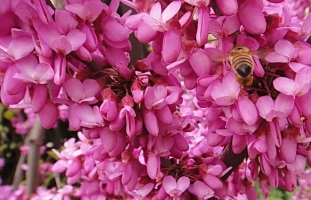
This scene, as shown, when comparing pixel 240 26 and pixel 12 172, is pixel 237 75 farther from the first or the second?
pixel 12 172

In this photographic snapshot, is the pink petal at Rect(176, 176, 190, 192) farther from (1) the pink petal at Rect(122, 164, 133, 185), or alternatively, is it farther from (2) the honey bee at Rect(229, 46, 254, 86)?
(2) the honey bee at Rect(229, 46, 254, 86)

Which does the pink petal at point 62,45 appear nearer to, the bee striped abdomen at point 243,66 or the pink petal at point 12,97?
the pink petal at point 12,97

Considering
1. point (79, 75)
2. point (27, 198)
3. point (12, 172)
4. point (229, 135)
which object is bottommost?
point (12, 172)

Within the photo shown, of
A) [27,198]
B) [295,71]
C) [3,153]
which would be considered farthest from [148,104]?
[3,153]

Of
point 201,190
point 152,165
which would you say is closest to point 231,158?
point 201,190

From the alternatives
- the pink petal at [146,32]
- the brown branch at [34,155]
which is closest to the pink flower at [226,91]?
the pink petal at [146,32]

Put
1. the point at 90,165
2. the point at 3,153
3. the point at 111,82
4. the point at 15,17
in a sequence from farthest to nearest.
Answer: the point at 3,153 < the point at 90,165 < the point at 111,82 < the point at 15,17

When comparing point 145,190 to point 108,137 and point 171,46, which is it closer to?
point 108,137
